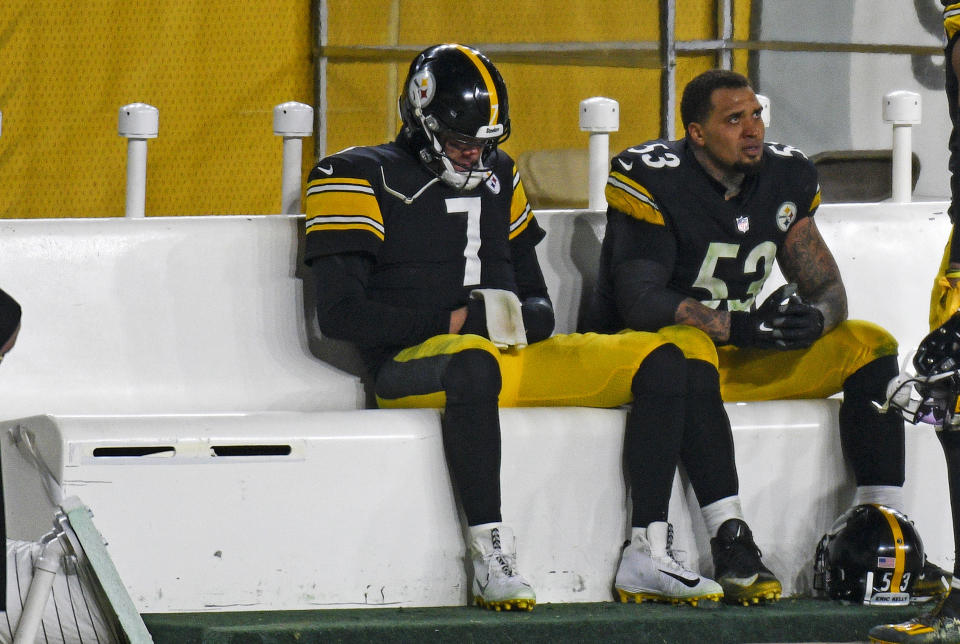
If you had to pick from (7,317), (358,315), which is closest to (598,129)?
(358,315)

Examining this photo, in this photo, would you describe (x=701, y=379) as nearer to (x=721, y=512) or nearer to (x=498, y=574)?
(x=721, y=512)

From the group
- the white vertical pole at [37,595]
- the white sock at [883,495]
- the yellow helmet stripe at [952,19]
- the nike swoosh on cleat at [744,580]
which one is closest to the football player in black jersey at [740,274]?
the white sock at [883,495]

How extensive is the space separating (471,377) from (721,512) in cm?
50

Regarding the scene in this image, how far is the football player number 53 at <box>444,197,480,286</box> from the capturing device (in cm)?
280

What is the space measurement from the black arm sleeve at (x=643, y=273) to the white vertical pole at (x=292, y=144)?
3.01 feet

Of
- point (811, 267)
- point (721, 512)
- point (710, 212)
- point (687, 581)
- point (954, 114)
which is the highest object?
point (954, 114)

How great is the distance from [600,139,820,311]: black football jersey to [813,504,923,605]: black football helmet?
0.55 metres

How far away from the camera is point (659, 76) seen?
5.82 metres

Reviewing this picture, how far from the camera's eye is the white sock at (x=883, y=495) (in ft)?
8.40

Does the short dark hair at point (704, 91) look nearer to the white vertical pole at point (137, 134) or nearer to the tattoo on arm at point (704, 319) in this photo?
the tattoo on arm at point (704, 319)

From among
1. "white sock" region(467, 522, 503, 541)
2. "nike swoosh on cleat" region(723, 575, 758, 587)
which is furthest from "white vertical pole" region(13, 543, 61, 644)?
"nike swoosh on cleat" region(723, 575, 758, 587)

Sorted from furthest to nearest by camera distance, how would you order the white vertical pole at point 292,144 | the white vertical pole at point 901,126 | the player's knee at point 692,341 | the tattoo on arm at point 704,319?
the white vertical pole at point 901,126 → the white vertical pole at point 292,144 → the tattoo on arm at point 704,319 → the player's knee at point 692,341

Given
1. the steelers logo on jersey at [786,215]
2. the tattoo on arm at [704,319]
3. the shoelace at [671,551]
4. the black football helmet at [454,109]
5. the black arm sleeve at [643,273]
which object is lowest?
the shoelace at [671,551]

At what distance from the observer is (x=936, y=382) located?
2.18m
